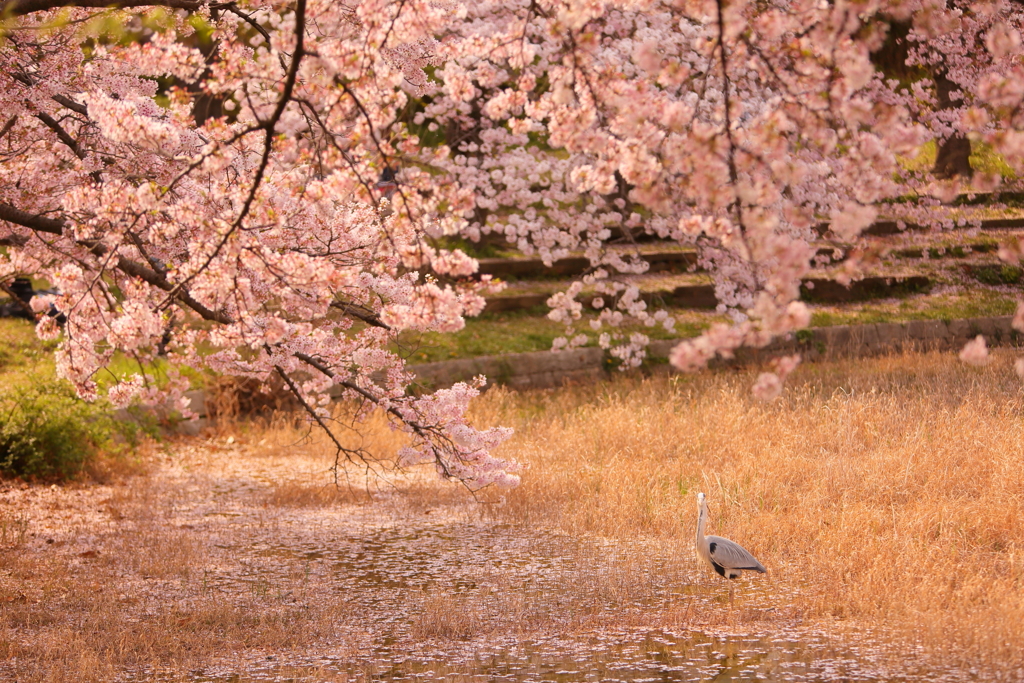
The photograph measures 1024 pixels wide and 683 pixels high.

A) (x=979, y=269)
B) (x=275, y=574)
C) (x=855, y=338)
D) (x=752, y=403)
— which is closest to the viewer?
(x=275, y=574)

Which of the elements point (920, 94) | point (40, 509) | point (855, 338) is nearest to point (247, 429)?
point (40, 509)

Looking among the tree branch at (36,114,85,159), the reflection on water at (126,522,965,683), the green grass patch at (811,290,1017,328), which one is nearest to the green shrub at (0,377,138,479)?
the reflection on water at (126,522,965,683)

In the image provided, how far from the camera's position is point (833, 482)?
24.2 feet

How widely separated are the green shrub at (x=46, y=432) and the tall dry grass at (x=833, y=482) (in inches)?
149

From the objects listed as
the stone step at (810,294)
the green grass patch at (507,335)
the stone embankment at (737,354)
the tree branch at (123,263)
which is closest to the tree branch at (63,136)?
the tree branch at (123,263)

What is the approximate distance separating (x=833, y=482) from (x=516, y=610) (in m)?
3.01

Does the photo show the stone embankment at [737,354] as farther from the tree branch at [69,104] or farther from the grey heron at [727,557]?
the grey heron at [727,557]

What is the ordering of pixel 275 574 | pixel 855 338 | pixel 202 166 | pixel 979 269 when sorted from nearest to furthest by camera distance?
pixel 202 166, pixel 275 574, pixel 855 338, pixel 979 269

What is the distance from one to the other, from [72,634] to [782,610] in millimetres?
3901

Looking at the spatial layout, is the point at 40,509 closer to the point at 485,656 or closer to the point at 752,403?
the point at 485,656

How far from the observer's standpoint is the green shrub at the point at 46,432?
8.55m

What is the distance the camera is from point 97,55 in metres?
6.66

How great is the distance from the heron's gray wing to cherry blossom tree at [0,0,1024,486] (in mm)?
1250

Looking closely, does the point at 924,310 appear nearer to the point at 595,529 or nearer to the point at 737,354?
the point at 737,354
